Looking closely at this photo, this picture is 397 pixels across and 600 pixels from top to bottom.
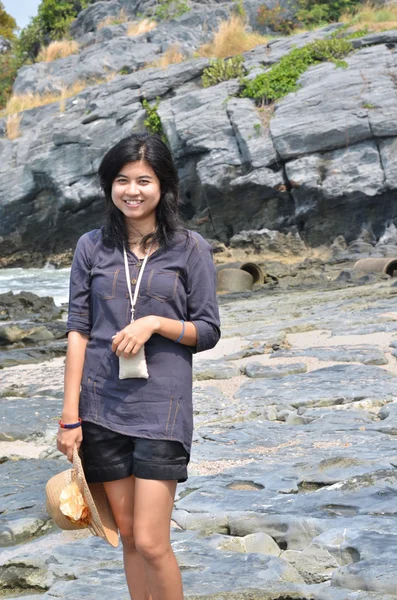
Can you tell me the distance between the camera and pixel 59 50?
128 ft

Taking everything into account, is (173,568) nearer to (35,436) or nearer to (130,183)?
(130,183)

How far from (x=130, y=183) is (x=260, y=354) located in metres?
6.39

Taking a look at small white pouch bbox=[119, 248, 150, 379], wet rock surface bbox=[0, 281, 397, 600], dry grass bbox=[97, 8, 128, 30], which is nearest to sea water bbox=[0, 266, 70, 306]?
wet rock surface bbox=[0, 281, 397, 600]

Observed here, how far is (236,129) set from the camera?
27078 mm

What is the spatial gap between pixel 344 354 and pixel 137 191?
560 centimetres

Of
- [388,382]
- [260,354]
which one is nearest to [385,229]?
[260,354]

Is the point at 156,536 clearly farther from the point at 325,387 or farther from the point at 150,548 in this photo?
the point at 325,387

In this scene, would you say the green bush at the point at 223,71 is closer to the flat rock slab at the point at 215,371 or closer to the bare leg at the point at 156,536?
the flat rock slab at the point at 215,371

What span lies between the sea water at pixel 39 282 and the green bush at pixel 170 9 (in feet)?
45.1

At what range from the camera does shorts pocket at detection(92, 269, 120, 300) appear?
9.18ft

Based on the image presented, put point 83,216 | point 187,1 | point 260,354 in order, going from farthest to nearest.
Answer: point 187,1, point 83,216, point 260,354

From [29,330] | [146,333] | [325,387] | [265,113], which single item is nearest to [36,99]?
[265,113]

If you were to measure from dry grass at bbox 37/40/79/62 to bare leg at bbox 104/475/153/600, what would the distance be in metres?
38.5

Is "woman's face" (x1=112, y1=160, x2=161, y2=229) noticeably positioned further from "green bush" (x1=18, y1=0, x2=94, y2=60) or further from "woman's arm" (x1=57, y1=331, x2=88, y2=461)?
"green bush" (x1=18, y1=0, x2=94, y2=60)
